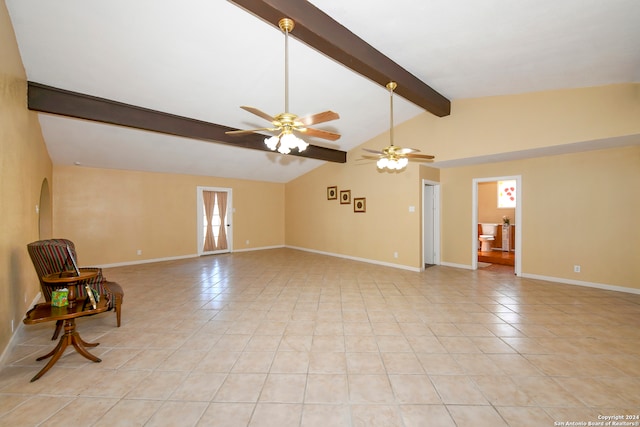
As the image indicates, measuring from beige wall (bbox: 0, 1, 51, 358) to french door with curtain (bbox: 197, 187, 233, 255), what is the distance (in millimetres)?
4108

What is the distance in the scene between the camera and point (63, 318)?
222 cm

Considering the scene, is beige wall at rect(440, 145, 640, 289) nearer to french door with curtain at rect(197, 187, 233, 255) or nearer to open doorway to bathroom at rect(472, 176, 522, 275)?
open doorway to bathroom at rect(472, 176, 522, 275)

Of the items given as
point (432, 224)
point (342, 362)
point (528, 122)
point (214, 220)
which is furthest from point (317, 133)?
point (214, 220)

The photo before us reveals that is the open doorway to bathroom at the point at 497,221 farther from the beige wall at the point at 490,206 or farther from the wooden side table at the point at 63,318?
the wooden side table at the point at 63,318

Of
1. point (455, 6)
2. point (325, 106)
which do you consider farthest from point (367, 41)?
point (325, 106)

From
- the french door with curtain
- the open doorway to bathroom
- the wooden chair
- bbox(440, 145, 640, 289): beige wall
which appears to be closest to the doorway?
bbox(440, 145, 640, 289): beige wall

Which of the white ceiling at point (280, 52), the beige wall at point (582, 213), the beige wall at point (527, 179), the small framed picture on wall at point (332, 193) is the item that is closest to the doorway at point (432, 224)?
the beige wall at point (527, 179)

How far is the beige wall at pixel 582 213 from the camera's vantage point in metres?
4.38

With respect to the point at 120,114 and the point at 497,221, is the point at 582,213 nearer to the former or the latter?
the point at 497,221

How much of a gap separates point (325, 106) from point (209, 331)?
389 centimetres

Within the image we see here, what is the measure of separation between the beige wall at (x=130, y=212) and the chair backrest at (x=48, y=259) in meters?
4.18

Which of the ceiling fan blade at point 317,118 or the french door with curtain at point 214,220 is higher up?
the ceiling fan blade at point 317,118

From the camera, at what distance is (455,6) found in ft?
8.20

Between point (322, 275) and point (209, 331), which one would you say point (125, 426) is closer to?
point (209, 331)
